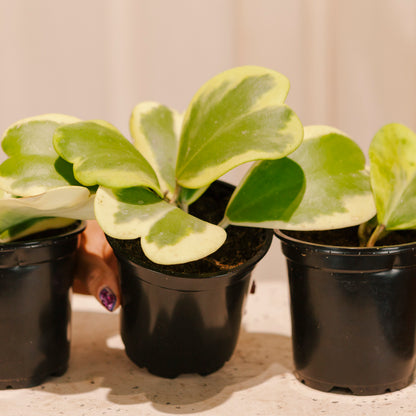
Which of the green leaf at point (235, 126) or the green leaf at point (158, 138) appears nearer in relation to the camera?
the green leaf at point (235, 126)

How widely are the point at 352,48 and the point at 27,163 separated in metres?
0.86

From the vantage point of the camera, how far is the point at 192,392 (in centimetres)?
64

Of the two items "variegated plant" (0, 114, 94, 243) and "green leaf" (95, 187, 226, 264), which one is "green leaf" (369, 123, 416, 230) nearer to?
"green leaf" (95, 187, 226, 264)

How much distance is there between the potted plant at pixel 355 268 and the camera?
592 mm

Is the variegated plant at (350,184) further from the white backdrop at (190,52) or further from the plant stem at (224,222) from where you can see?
the white backdrop at (190,52)

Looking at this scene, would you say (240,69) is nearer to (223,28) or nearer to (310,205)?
(310,205)

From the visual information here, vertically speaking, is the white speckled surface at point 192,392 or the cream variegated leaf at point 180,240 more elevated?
the cream variegated leaf at point 180,240

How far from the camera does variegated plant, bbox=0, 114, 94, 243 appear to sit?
560mm

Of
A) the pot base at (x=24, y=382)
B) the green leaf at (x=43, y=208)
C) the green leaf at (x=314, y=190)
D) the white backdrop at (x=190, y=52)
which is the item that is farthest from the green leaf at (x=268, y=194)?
the white backdrop at (x=190, y=52)

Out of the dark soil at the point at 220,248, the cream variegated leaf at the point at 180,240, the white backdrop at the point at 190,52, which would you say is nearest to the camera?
the cream variegated leaf at the point at 180,240

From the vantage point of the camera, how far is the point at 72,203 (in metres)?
0.57

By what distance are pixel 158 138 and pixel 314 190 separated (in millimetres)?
198

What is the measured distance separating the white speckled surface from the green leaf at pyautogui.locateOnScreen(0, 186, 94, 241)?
0.18 m

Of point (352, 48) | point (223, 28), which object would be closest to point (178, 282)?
point (223, 28)
